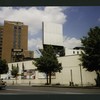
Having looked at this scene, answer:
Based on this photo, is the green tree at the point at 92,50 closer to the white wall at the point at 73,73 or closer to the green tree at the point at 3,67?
the white wall at the point at 73,73

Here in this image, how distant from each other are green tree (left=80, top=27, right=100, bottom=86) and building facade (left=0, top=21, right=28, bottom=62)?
106160 millimetres

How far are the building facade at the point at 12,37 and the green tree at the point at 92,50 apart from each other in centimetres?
10616

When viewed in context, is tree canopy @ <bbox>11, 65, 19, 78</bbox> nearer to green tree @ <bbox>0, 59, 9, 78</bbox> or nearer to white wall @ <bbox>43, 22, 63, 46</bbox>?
green tree @ <bbox>0, 59, 9, 78</bbox>

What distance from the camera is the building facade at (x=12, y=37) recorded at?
145 m

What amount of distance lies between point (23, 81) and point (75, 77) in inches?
762

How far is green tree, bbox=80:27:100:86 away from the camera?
127ft

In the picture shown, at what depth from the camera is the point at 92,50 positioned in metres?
39.0

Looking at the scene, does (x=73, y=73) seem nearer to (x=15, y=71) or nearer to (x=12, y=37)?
(x=15, y=71)

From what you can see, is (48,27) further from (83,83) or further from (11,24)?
(11,24)

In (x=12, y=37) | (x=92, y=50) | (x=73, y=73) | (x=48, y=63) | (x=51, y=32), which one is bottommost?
(x=73, y=73)

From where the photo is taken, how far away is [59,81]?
54844 mm

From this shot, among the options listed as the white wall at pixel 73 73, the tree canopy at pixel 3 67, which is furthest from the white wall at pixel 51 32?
the tree canopy at pixel 3 67

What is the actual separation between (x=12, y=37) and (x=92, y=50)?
4690 inches

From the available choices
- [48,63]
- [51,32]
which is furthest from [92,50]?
[51,32]
